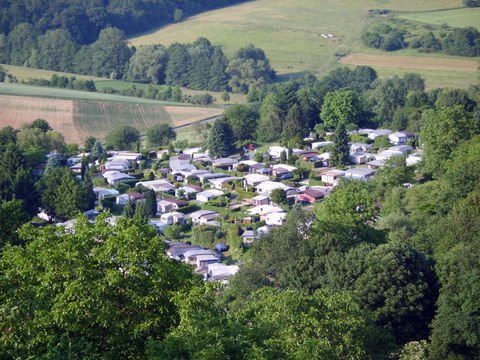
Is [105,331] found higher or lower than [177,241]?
higher

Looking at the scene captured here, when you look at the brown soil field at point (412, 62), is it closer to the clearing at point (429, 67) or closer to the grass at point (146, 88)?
the clearing at point (429, 67)

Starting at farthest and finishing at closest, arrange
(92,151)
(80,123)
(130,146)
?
(80,123) < (130,146) < (92,151)

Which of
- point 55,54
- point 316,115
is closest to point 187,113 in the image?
point 316,115

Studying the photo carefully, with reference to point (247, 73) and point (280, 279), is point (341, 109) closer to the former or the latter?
point (247, 73)

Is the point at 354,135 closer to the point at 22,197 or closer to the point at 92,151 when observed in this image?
the point at 92,151

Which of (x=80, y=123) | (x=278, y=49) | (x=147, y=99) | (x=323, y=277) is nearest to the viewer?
(x=323, y=277)

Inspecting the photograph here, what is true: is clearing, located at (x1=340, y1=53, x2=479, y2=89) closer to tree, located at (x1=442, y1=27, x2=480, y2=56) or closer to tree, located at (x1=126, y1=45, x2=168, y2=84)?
tree, located at (x1=442, y1=27, x2=480, y2=56)

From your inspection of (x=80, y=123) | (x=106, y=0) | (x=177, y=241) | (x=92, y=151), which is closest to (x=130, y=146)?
(x=92, y=151)
